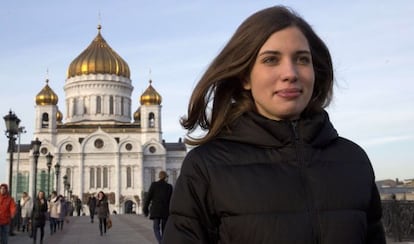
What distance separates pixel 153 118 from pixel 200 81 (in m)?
65.2

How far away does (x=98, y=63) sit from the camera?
68.4 m

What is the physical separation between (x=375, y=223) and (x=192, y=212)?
73cm

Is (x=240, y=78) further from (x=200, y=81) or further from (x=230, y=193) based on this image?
(x=230, y=193)

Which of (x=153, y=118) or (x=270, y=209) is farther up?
(x=153, y=118)

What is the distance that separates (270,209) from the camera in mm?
1797

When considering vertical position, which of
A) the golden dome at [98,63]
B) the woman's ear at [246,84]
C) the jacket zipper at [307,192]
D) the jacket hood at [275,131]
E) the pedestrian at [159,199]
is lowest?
the pedestrian at [159,199]

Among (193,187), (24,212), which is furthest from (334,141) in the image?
(24,212)

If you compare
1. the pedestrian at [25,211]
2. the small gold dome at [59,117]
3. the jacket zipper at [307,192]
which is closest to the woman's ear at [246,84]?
the jacket zipper at [307,192]

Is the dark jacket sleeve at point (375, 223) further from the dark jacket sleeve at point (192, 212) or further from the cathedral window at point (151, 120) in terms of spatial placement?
the cathedral window at point (151, 120)

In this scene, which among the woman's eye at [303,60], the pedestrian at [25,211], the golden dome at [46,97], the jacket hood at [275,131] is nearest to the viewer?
the jacket hood at [275,131]

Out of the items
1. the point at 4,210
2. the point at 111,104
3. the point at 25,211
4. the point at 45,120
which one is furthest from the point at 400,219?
the point at 45,120

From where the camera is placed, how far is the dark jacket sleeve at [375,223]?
6.75 feet

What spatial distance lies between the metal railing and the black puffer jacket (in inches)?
416

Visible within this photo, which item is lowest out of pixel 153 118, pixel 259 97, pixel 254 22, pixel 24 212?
pixel 24 212
